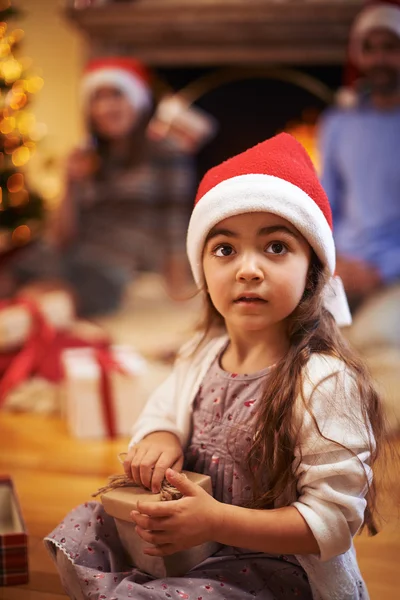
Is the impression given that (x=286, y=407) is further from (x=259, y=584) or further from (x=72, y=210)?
(x=72, y=210)

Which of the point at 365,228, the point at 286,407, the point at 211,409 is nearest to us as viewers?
the point at 286,407

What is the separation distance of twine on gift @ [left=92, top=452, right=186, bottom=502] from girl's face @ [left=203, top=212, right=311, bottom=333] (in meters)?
0.23

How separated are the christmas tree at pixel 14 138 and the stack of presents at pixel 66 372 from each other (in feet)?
0.87

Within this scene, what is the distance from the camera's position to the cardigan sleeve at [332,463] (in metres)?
0.87

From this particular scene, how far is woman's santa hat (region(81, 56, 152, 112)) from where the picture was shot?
133 inches

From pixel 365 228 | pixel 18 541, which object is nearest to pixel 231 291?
pixel 18 541

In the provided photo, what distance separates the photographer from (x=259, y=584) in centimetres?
94

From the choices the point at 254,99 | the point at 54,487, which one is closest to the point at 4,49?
the point at 54,487

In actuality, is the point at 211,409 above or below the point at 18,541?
above

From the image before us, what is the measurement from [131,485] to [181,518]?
0.15m

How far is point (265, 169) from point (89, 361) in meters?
1.15

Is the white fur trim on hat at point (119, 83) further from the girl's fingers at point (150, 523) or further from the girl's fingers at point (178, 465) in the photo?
the girl's fingers at point (150, 523)

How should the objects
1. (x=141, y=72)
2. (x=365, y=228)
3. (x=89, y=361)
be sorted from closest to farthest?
(x=89, y=361) → (x=365, y=228) → (x=141, y=72)

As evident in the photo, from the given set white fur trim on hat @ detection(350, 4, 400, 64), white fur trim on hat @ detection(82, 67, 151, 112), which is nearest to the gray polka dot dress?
white fur trim on hat @ detection(350, 4, 400, 64)
